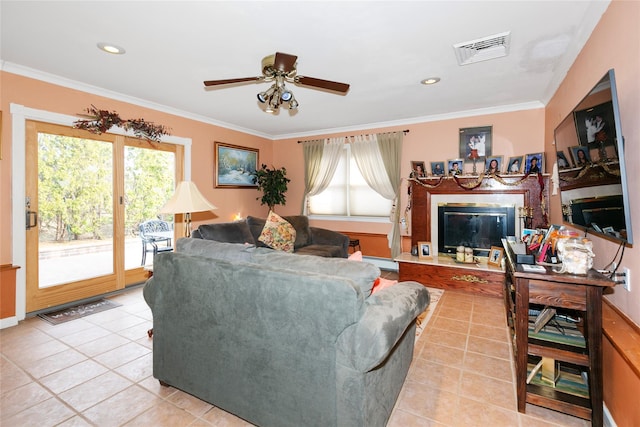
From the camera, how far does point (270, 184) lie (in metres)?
5.95

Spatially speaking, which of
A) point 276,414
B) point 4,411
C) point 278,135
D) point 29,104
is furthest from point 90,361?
point 278,135

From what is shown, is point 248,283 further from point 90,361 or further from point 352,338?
point 90,361

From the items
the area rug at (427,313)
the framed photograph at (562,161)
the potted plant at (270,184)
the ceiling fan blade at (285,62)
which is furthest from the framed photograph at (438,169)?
the ceiling fan blade at (285,62)

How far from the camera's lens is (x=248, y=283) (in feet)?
5.26

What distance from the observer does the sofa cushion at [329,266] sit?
1523 millimetres

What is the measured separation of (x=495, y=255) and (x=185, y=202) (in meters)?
3.94

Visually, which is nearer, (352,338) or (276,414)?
(352,338)

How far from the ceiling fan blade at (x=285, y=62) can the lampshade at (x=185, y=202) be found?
135 centimetres

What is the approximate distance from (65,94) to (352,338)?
413cm

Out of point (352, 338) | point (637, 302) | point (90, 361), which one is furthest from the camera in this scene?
point (90, 361)

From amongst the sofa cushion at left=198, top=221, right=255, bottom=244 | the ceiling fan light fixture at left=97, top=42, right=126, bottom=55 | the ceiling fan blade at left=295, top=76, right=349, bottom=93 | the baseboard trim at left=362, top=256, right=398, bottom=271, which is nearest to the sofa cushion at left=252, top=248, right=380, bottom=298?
the ceiling fan blade at left=295, top=76, right=349, bottom=93

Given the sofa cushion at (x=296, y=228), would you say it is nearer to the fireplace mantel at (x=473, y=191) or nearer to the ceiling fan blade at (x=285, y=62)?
the fireplace mantel at (x=473, y=191)

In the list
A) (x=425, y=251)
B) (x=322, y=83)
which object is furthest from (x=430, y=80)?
(x=425, y=251)

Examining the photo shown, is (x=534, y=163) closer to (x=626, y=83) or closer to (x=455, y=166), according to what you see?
(x=455, y=166)
